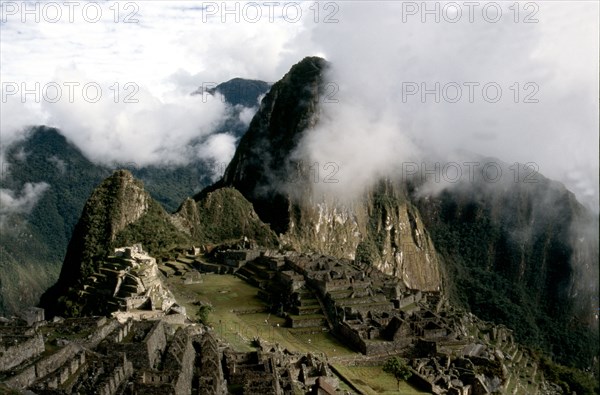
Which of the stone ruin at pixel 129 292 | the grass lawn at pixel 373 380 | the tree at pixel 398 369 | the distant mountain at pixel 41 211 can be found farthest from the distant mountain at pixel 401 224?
the tree at pixel 398 369

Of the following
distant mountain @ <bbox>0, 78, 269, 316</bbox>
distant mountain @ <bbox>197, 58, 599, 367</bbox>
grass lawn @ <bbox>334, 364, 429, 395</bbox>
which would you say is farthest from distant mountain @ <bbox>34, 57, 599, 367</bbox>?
grass lawn @ <bbox>334, 364, 429, 395</bbox>

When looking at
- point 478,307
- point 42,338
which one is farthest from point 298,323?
point 478,307

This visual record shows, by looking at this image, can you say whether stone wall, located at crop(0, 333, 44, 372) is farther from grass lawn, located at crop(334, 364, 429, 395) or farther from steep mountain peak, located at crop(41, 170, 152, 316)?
steep mountain peak, located at crop(41, 170, 152, 316)

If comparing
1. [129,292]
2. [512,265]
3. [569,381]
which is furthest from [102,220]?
[512,265]

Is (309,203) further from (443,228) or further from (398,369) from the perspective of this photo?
(398,369)

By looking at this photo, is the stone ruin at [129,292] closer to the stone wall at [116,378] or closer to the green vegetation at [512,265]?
the stone wall at [116,378]

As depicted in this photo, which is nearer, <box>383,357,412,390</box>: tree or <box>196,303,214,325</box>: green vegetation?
<box>383,357,412,390</box>: tree
